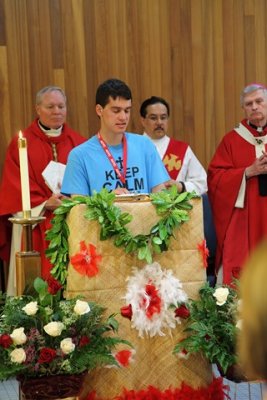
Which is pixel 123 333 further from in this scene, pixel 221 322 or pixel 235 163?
pixel 235 163

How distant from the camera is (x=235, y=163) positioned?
188 inches

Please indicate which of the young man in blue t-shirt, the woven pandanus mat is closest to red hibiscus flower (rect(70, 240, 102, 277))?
the woven pandanus mat

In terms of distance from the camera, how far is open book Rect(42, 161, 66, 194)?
4.29 meters

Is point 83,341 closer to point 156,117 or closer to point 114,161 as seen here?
point 114,161

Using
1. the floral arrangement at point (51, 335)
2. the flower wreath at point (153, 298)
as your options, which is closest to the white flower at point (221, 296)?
the flower wreath at point (153, 298)

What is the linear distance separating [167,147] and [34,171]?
1016 millimetres

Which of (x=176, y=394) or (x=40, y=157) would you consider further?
(x=40, y=157)

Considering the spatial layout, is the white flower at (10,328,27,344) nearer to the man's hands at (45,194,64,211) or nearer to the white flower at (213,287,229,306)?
the white flower at (213,287,229,306)

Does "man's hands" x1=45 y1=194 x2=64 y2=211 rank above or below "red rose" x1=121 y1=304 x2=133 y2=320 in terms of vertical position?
above

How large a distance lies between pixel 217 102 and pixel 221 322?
330 cm

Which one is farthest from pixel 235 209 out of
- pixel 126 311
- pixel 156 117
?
pixel 126 311

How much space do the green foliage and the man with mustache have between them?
2.34 meters

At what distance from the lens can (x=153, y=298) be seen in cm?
256

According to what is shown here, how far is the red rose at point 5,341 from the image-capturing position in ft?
7.49
